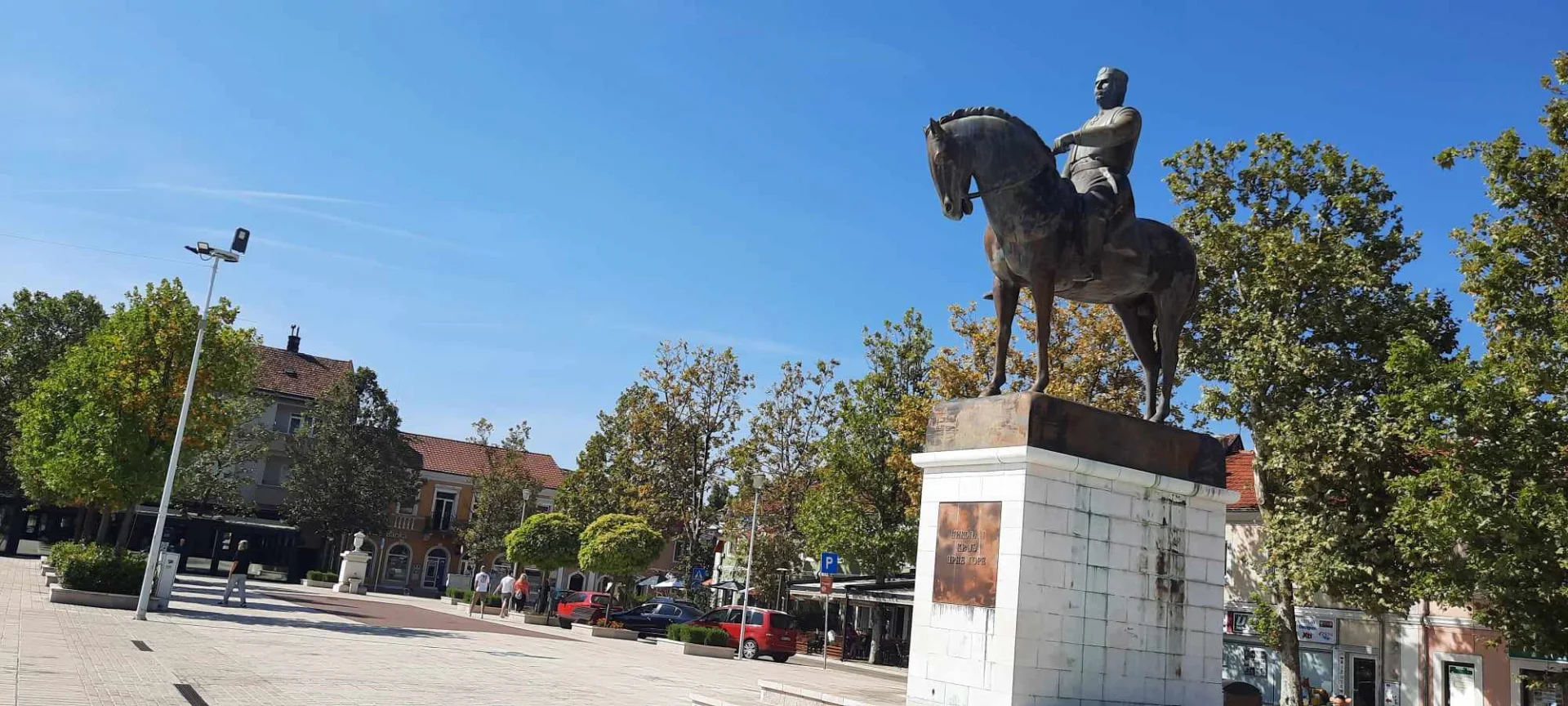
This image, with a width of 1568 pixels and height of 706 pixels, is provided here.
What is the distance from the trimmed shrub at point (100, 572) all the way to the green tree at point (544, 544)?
13400 millimetres

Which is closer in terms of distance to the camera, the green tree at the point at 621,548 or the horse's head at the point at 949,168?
the horse's head at the point at 949,168

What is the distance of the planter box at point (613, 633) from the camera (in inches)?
1240

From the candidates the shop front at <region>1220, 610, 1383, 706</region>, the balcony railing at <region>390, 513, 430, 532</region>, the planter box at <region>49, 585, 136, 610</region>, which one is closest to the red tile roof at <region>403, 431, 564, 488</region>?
the balcony railing at <region>390, 513, 430, 532</region>

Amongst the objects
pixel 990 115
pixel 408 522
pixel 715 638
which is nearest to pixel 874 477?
pixel 715 638

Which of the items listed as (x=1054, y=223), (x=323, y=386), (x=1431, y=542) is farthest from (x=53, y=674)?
(x=323, y=386)

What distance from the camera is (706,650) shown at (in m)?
28.0

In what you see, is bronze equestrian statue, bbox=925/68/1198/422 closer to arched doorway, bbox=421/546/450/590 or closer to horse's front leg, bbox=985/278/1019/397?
horse's front leg, bbox=985/278/1019/397

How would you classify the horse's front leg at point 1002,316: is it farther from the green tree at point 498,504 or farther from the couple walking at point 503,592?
the green tree at point 498,504

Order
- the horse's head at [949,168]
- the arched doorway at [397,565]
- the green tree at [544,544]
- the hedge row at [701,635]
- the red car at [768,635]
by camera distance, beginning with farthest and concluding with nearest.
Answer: the arched doorway at [397,565]
the green tree at [544,544]
the red car at [768,635]
the hedge row at [701,635]
the horse's head at [949,168]

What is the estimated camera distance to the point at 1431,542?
62.1 feet

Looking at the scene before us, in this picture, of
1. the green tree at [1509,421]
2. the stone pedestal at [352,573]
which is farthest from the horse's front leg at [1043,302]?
the stone pedestal at [352,573]

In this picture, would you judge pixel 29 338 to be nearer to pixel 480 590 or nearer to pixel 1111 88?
pixel 480 590

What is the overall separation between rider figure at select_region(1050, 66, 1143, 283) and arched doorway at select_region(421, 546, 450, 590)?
58016 mm

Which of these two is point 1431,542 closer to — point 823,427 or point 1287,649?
point 1287,649
